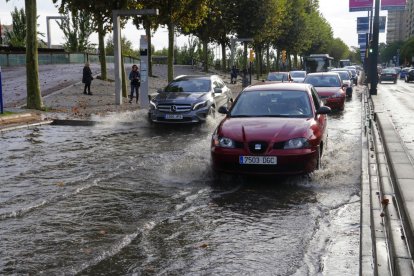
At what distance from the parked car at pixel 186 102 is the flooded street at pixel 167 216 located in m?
3.89

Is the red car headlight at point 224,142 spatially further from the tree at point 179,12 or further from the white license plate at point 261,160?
the tree at point 179,12

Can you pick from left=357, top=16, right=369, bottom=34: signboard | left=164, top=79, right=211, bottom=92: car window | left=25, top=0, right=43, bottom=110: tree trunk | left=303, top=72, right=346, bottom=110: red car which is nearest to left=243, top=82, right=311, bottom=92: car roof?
left=164, top=79, right=211, bottom=92: car window

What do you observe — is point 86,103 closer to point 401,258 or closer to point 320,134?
point 320,134

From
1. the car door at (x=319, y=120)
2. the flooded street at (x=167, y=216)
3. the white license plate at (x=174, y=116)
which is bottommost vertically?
the flooded street at (x=167, y=216)

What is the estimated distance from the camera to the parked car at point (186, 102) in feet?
48.6

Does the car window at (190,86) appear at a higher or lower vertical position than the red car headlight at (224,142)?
higher

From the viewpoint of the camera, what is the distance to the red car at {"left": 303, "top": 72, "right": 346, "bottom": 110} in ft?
65.4

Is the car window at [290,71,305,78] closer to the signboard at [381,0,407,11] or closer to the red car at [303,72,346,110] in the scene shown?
the signboard at [381,0,407,11]

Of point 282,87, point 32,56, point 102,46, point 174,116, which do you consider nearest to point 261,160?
point 282,87

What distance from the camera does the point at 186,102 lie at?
1487cm

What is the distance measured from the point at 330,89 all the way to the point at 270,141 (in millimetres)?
13639

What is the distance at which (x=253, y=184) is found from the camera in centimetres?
795

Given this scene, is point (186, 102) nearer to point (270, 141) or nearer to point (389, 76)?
point (270, 141)

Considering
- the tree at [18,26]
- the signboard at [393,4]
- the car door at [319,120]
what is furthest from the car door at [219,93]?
the tree at [18,26]
